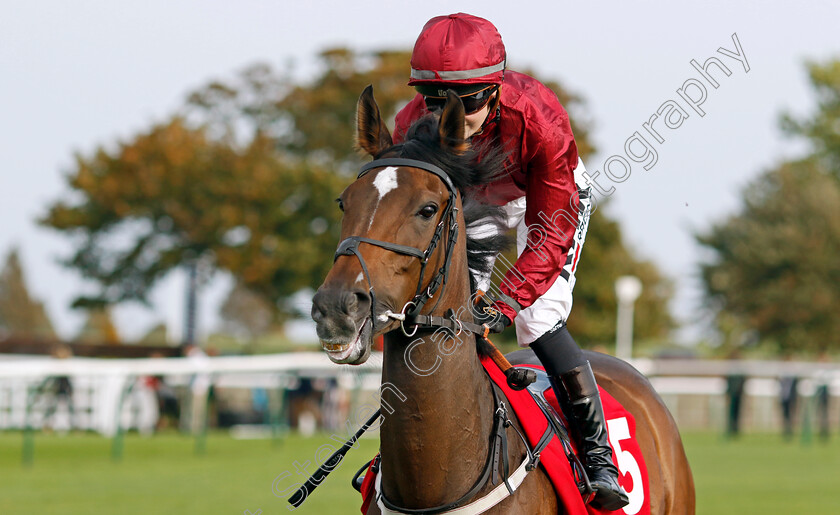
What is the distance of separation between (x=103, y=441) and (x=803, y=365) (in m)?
15.5

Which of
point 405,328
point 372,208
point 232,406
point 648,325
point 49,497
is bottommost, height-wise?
point 648,325

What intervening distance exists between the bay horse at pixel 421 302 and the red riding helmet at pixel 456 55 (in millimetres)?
184

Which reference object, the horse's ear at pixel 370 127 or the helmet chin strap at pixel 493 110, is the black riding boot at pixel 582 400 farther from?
the horse's ear at pixel 370 127

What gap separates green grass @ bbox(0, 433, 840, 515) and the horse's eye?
5261mm

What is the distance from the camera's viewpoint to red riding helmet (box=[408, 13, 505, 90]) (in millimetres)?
3514

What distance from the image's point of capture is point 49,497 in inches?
370

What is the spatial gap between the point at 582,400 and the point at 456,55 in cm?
141

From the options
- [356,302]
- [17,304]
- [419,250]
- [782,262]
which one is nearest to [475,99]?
[419,250]

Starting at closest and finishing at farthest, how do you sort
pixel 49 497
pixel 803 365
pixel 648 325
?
pixel 49 497 → pixel 803 365 → pixel 648 325

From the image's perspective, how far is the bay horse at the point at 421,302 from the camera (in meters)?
2.96

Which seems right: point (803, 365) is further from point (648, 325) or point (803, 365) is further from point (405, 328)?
point (405, 328)

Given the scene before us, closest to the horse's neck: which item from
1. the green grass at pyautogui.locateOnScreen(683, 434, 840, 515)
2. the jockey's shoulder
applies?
the jockey's shoulder

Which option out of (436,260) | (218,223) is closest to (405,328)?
(436,260)

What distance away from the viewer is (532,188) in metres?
3.85
